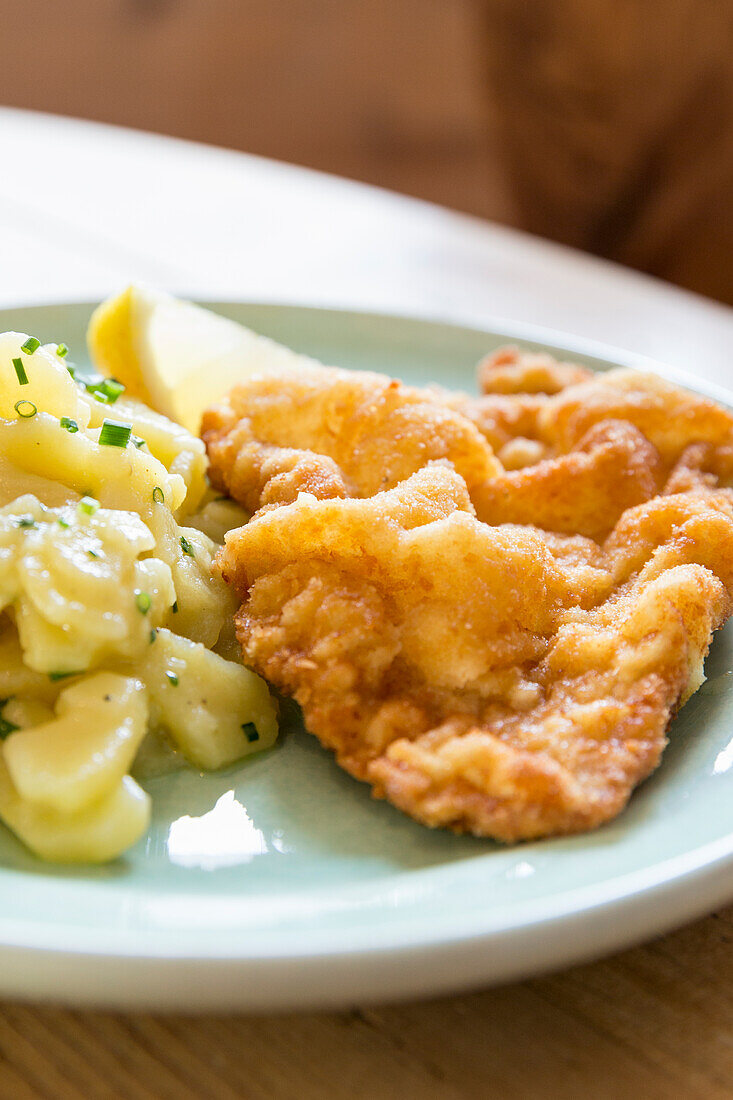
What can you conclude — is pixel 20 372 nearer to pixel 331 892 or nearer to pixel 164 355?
pixel 164 355

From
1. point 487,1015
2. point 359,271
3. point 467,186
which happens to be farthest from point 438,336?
point 467,186

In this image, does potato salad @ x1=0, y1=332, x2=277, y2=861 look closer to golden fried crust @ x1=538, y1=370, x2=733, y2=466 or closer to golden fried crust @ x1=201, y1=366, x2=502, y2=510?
golden fried crust @ x1=201, y1=366, x2=502, y2=510

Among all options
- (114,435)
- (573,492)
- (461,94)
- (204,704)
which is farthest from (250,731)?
(461,94)

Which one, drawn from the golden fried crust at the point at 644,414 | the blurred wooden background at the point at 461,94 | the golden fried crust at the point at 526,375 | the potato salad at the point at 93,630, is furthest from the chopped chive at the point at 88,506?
the blurred wooden background at the point at 461,94

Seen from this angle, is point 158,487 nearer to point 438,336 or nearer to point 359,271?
point 438,336

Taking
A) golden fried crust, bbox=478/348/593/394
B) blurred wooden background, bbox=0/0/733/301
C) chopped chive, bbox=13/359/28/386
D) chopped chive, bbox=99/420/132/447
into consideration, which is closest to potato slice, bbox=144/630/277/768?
chopped chive, bbox=99/420/132/447

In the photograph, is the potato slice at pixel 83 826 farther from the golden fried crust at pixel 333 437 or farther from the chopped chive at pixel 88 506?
the golden fried crust at pixel 333 437
